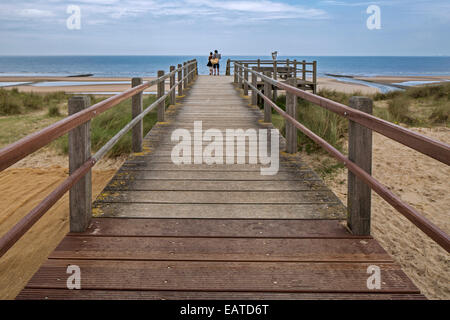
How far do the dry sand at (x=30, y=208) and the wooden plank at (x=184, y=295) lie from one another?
5.45 ft

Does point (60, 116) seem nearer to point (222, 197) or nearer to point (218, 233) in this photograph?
point (222, 197)

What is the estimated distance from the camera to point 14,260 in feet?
14.7

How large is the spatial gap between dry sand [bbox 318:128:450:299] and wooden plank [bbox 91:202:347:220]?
1655 millimetres

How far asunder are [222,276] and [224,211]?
3.79 ft

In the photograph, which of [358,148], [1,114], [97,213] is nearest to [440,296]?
[358,148]

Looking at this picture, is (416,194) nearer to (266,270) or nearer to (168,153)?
(168,153)

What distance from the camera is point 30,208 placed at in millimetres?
6000

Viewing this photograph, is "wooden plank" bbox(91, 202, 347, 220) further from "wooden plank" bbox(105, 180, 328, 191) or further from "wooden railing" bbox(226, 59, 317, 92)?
"wooden railing" bbox(226, 59, 317, 92)

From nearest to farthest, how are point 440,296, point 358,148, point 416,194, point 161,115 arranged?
point 358,148 → point 440,296 → point 416,194 → point 161,115

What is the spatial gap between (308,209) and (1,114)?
15.4 metres

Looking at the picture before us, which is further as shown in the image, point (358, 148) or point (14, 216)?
point (14, 216)

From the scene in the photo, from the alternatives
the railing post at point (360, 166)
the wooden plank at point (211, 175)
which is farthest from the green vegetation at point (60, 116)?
the railing post at point (360, 166)

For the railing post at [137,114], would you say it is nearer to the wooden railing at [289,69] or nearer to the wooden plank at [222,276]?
the wooden plank at [222,276]

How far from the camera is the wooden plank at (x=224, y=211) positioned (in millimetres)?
3590
